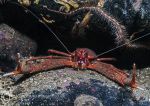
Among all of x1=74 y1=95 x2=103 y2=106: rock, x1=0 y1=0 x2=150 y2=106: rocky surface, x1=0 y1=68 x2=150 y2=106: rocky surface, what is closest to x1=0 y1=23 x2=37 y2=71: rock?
x1=0 y1=0 x2=150 y2=106: rocky surface

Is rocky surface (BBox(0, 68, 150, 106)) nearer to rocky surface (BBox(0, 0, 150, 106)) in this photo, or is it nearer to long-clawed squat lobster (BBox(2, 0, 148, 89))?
rocky surface (BBox(0, 0, 150, 106))

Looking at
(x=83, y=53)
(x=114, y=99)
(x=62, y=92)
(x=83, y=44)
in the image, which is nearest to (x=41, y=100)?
(x=62, y=92)

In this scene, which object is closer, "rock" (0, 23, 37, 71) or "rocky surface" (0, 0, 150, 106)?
"rocky surface" (0, 0, 150, 106)

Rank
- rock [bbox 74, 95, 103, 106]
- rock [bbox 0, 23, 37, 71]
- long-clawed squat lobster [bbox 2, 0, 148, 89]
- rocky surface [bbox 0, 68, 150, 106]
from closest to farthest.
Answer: rock [bbox 74, 95, 103, 106] → rocky surface [bbox 0, 68, 150, 106] → long-clawed squat lobster [bbox 2, 0, 148, 89] → rock [bbox 0, 23, 37, 71]

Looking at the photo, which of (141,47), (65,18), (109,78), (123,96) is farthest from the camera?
(141,47)

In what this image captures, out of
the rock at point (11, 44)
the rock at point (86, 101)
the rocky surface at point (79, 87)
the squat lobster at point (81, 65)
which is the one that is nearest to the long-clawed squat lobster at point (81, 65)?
the squat lobster at point (81, 65)

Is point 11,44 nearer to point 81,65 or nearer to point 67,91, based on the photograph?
point 81,65

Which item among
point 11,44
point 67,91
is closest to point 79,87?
point 67,91

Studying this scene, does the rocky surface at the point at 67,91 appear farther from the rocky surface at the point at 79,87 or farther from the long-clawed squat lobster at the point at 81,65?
the long-clawed squat lobster at the point at 81,65

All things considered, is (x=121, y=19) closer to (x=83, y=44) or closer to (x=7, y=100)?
(x=83, y=44)
